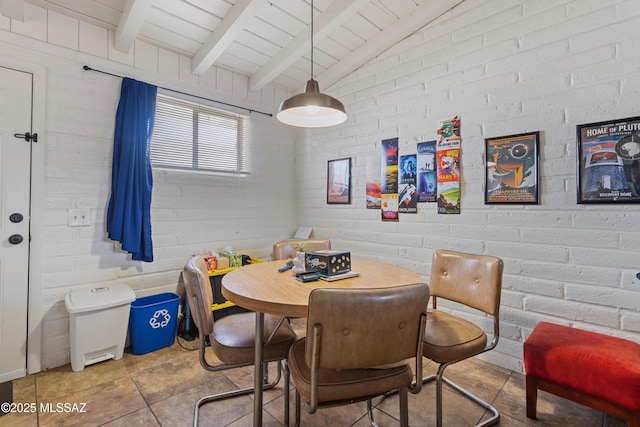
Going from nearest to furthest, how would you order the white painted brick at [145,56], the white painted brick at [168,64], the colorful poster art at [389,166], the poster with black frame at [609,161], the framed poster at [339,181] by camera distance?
the poster with black frame at [609,161] < the white painted brick at [145,56] < the white painted brick at [168,64] < the colorful poster art at [389,166] < the framed poster at [339,181]

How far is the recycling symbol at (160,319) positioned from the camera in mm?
2469

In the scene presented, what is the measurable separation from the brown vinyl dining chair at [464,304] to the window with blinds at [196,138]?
7.74ft

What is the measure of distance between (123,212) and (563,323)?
3334mm

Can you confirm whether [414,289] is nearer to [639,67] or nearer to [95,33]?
[639,67]

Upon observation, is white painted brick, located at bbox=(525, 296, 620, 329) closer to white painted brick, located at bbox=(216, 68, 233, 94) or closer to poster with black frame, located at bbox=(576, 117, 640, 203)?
poster with black frame, located at bbox=(576, 117, 640, 203)

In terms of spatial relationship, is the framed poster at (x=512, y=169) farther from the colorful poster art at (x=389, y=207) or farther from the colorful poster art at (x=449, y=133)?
the colorful poster art at (x=389, y=207)

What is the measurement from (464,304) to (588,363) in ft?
1.97

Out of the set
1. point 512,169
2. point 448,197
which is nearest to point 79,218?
point 448,197

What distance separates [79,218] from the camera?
2320mm

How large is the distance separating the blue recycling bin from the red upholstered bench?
261 centimetres

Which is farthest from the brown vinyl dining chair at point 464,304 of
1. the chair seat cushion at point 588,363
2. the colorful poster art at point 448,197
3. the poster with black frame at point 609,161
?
the poster with black frame at point 609,161

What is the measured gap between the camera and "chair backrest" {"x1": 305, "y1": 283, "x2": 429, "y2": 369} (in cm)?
103

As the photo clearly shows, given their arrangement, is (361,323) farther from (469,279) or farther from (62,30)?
(62,30)

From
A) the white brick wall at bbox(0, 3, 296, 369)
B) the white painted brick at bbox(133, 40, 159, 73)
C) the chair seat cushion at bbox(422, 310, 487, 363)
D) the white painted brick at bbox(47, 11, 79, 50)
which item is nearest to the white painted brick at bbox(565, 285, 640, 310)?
the chair seat cushion at bbox(422, 310, 487, 363)
